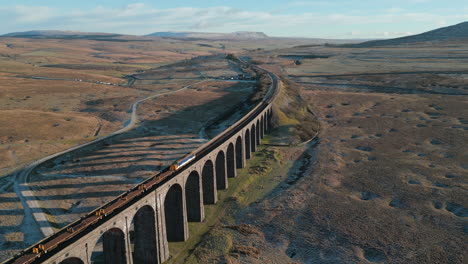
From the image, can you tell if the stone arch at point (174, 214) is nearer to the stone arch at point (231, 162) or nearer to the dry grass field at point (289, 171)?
the dry grass field at point (289, 171)

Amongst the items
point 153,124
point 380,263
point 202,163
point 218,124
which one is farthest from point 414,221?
point 153,124

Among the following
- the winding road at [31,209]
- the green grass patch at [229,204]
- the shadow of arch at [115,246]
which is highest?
the shadow of arch at [115,246]

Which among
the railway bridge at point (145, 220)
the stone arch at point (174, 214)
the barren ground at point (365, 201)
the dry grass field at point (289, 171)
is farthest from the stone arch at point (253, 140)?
the stone arch at point (174, 214)

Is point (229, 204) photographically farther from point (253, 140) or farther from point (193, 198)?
point (253, 140)

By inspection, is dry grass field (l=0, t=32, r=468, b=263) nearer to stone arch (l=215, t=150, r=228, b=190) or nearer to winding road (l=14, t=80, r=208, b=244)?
winding road (l=14, t=80, r=208, b=244)

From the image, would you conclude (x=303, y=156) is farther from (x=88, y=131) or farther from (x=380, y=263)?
(x=88, y=131)

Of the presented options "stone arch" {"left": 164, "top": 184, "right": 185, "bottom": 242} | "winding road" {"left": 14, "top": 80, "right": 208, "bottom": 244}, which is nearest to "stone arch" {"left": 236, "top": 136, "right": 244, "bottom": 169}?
"stone arch" {"left": 164, "top": 184, "right": 185, "bottom": 242}

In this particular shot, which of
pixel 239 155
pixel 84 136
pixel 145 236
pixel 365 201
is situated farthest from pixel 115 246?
pixel 84 136
